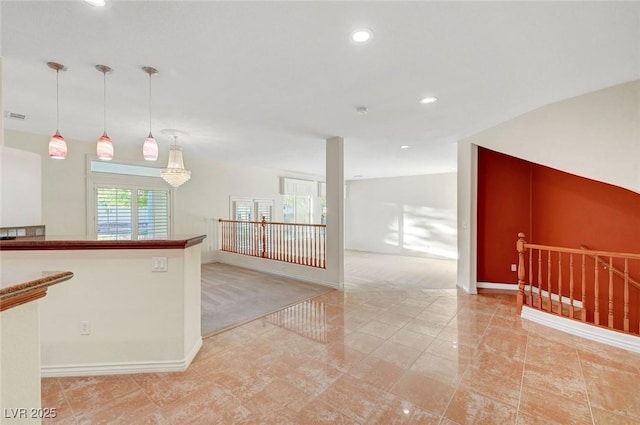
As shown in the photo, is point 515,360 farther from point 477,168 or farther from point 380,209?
point 380,209

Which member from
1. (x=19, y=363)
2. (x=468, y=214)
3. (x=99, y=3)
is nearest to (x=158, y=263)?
(x=19, y=363)

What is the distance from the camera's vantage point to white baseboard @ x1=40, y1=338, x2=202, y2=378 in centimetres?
216

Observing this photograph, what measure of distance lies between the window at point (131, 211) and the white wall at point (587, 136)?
637 centimetres

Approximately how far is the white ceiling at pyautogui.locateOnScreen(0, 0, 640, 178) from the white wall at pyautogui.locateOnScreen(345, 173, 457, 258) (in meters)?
4.63

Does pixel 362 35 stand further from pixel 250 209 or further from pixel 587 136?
pixel 250 209

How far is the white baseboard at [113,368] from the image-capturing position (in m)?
2.16

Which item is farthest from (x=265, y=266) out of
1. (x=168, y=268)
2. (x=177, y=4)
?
(x=177, y=4)

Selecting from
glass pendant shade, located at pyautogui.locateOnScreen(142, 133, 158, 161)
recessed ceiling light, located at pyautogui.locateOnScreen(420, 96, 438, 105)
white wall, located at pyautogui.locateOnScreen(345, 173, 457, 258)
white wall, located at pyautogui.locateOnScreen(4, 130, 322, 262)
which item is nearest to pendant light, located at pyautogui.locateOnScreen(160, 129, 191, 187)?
white wall, located at pyautogui.locateOnScreen(4, 130, 322, 262)

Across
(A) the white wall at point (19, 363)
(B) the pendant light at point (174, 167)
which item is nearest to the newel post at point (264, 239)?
(B) the pendant light at point (174, 167)

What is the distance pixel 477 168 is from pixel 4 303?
16.8 ft

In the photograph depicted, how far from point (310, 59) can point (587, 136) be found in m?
2.98

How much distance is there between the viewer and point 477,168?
4.36 meters

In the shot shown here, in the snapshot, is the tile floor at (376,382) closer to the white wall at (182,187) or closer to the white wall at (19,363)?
the white wall at (19,363)

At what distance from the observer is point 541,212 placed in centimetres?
423
